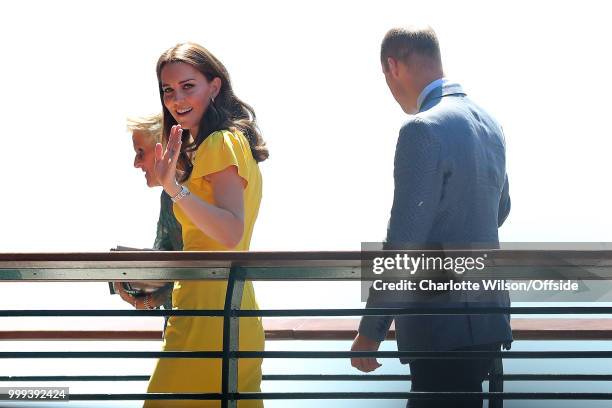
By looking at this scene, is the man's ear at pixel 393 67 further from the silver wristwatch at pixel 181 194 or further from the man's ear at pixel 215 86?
the silver wristwatch at pixel 181 194

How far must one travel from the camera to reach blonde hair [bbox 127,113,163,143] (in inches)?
129

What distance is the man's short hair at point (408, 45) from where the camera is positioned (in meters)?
2.96

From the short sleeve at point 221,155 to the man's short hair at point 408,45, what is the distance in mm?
504

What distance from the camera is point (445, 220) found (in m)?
2.75

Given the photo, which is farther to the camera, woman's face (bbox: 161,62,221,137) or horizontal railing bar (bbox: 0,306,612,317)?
woman's face (bbox: 161,62,221,137)

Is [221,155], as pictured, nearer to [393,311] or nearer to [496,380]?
[393,311]

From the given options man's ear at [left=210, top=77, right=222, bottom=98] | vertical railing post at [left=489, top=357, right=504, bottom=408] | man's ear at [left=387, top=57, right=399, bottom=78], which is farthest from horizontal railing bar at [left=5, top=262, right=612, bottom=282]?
man's ear at [left=387, top=57, right=399, bottom=78]

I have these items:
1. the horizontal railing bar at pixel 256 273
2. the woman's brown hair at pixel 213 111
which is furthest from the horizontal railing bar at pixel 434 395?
the woman's brown hair at pixel 213 111

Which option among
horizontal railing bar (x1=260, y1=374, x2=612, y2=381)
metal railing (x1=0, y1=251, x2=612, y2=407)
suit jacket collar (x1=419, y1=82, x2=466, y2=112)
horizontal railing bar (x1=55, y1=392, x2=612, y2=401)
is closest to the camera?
metal railing (x1=0, y1=251, x2=612, y2=407)

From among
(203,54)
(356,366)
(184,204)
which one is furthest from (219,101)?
(356,366)

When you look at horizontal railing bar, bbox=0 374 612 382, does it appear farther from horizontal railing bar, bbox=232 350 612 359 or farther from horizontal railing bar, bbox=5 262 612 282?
horizontal railing bar, bbox=5 262 612 282

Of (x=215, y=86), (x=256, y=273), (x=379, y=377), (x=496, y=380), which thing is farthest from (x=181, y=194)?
(x=496, y=380)

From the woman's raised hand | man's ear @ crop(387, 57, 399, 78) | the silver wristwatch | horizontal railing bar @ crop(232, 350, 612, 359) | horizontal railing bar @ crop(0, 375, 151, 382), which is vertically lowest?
horizontal railing bar @ crop(232, 350, 612, 359)

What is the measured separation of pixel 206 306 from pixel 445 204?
2.26 feet
